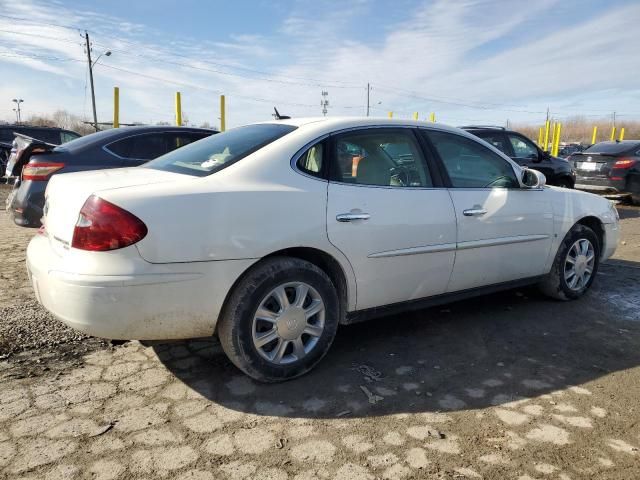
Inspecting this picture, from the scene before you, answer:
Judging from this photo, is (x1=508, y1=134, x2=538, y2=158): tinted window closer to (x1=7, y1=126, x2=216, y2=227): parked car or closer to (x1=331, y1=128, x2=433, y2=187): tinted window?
(x1=7, y1=126, x2=216, y2=227): parked car

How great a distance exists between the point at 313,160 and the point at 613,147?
11.0 m

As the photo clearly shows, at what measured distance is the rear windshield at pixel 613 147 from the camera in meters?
11.4

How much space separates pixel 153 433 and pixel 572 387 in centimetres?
235

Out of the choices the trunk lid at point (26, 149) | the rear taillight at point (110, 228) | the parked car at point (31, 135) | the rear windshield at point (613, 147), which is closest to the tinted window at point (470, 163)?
the rear taillight at point (110, 228)

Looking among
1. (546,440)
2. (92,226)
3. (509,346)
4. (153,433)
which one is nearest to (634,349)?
(509,346)

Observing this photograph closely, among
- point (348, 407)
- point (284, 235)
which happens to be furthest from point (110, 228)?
point (348, 407)

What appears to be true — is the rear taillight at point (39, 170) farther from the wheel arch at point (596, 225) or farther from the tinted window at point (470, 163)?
the wheel arch at point (596, 225)

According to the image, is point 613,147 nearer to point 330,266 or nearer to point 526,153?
point 526,153

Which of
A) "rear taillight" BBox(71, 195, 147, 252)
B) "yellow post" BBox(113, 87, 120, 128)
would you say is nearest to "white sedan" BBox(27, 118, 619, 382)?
"rear taillight" BBox(71, 195, 147, 252)

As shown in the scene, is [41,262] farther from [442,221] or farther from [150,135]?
[150,135]

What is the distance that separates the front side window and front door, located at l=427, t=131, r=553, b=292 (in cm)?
547

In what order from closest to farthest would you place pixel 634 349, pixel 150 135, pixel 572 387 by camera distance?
pixel 572 387 < pixel 634 349 < pixel 150 135

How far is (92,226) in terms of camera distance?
2.53 meters

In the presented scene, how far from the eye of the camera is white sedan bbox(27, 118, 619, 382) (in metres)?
2.55
